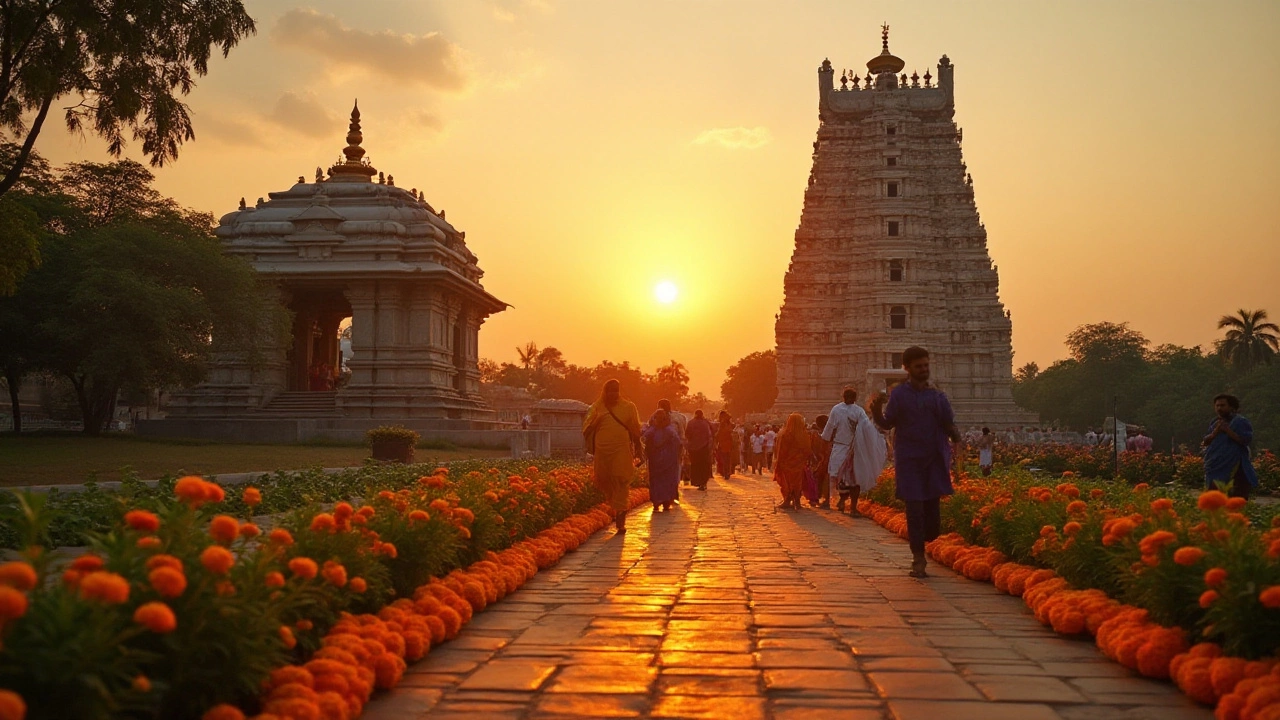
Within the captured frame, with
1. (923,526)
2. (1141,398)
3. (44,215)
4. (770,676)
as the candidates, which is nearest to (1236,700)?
(770,676)

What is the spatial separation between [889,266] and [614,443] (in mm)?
52557

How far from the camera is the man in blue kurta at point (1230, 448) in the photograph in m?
12.4

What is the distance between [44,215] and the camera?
29703mm

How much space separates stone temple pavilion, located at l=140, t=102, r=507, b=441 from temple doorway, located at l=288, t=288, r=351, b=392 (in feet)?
1.07

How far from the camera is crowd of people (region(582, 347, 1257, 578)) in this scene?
9.37 meters

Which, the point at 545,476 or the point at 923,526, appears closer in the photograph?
the point at 923,526

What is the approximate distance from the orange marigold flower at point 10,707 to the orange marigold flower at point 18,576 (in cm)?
43

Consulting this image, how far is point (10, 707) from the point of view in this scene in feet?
9.09

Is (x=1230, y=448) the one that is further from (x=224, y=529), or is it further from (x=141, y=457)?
(x=141, y=457)

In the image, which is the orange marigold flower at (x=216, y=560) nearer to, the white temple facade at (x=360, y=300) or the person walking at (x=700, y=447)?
the person walking at (x=700, y=447)

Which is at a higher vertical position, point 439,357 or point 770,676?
point 439,357

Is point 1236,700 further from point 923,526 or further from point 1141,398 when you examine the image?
point 1141,398

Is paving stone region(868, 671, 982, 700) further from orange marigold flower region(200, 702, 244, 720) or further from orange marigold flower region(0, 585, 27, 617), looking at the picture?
orange marigold flower region(0, 585, 27, 617)

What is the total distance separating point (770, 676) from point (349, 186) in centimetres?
3594
